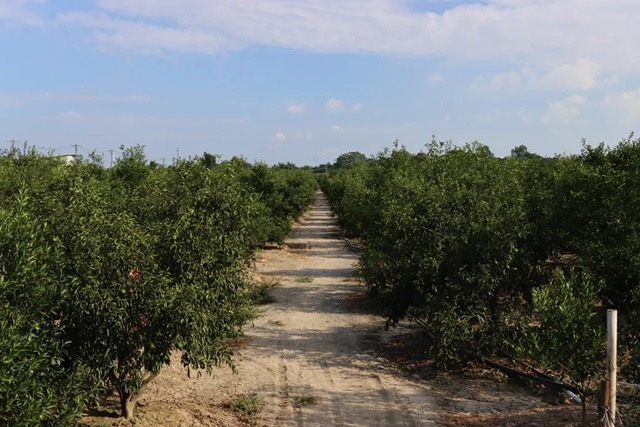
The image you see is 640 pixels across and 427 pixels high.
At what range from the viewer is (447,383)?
435 inches

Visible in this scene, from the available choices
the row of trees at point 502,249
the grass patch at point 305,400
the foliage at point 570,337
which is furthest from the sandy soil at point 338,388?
the foliage at point 570,337

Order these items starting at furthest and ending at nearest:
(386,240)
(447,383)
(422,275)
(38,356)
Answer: (386,240) < (422,275) < (447,383) < (38,356)

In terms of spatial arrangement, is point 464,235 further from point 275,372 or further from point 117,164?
point 117,164

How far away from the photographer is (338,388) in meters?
10.7

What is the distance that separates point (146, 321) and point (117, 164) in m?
17.6

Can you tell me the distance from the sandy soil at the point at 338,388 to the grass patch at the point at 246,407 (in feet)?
0.29

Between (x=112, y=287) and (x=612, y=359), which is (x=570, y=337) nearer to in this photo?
(x=612, y=359)

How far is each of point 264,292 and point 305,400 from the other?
10.4 metres

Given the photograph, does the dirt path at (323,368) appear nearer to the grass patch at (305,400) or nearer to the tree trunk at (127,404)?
the grass patch at (305,400)

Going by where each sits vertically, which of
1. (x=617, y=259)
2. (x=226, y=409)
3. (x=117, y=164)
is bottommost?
(x=226, y=409)

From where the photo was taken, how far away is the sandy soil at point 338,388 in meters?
9.09

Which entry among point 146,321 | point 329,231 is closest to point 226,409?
point 146,321

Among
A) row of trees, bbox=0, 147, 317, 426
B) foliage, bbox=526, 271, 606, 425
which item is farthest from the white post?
row of trees, bbox=0, 147, 317, 426

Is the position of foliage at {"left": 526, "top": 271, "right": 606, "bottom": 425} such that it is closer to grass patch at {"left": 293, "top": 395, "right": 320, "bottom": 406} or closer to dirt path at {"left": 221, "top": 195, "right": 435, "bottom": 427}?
dirt path at {"left": 221, "top": 195, "right": 435, "bottom": 427}
